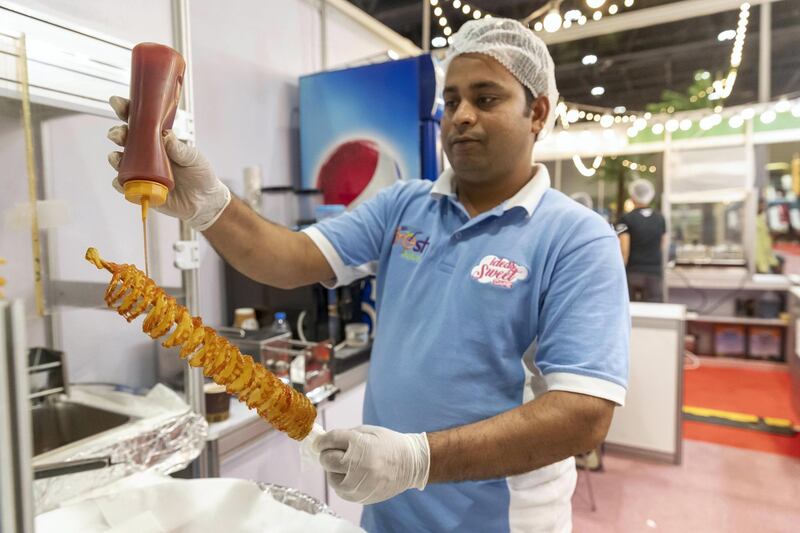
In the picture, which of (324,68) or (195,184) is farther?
(324,68)

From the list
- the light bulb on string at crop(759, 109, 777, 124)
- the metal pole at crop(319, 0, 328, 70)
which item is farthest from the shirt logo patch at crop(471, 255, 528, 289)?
the light bulb on string at crop(759, 109, 777, 124)

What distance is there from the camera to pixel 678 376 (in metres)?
3.39

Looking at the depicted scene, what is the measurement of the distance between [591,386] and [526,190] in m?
0.54

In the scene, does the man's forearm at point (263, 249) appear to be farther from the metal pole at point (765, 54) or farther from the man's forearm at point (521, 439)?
the metal pole at point (765, 54)

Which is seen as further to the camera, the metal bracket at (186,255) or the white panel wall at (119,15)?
the white panel wall at (119,15)

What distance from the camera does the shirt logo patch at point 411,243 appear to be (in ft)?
4.37

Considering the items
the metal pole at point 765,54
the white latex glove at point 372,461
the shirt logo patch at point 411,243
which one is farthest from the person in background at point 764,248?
the white latex glove at point 372,461

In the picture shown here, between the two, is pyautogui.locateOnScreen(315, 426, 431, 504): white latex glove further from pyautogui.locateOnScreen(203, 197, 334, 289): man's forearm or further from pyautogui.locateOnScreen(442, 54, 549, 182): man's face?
pyautogui.locateOnScreen(442, 54, 549, 182): man's face

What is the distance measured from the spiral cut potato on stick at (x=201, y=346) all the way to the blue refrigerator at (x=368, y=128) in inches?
83.0

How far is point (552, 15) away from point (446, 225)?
2.46m

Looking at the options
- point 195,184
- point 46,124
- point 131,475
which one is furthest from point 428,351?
point 46,124

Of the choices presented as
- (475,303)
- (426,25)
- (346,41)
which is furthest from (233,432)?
(426,25)

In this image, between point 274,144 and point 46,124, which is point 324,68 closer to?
point 274,144

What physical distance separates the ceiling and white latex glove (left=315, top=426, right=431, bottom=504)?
152 inches
